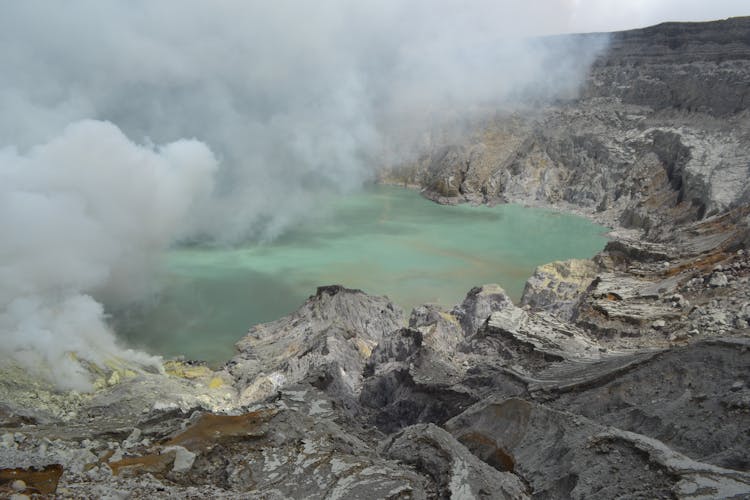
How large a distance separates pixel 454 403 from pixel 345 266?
18.6m

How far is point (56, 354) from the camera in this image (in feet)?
46.0

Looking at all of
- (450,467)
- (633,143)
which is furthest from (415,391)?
(633,143)

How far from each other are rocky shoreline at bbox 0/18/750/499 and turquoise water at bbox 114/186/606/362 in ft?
9.32

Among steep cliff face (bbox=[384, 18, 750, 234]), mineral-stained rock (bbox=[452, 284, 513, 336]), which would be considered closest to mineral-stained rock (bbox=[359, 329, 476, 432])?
mineral-stained rock (bbox=[452, 284, 513, 336])

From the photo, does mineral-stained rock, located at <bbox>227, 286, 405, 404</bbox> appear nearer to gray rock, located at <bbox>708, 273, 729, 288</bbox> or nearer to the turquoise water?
the turquoise water

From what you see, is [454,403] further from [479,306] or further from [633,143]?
[633,143]

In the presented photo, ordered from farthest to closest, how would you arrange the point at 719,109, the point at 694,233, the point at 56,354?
the point at 719,109, the point at 694,233, the point at 56,354

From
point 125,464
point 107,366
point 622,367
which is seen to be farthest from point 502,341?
point 107,366

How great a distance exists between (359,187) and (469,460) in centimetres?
5072

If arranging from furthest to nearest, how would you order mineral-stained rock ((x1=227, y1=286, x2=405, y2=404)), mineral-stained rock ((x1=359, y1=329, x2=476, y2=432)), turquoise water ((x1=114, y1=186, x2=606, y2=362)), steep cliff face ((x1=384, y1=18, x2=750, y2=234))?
steep cliff face ((x1=384, y1=18, x2=750, y2=234)) → turquoise water ((x1=114, y1=186, x2=606, y2=362)) → mineral-stained rock ((x1=227, y1=286, x2=405, y2=404)) → mineral-stained rock ((x1=359, y1=329, x2=476, y2=432))

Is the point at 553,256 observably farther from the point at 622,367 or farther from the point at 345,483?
the point at 345,483

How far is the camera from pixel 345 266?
27.8m

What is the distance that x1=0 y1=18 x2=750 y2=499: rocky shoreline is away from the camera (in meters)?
5.35

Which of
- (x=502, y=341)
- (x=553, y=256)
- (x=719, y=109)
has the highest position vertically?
(x=719, y=109)
